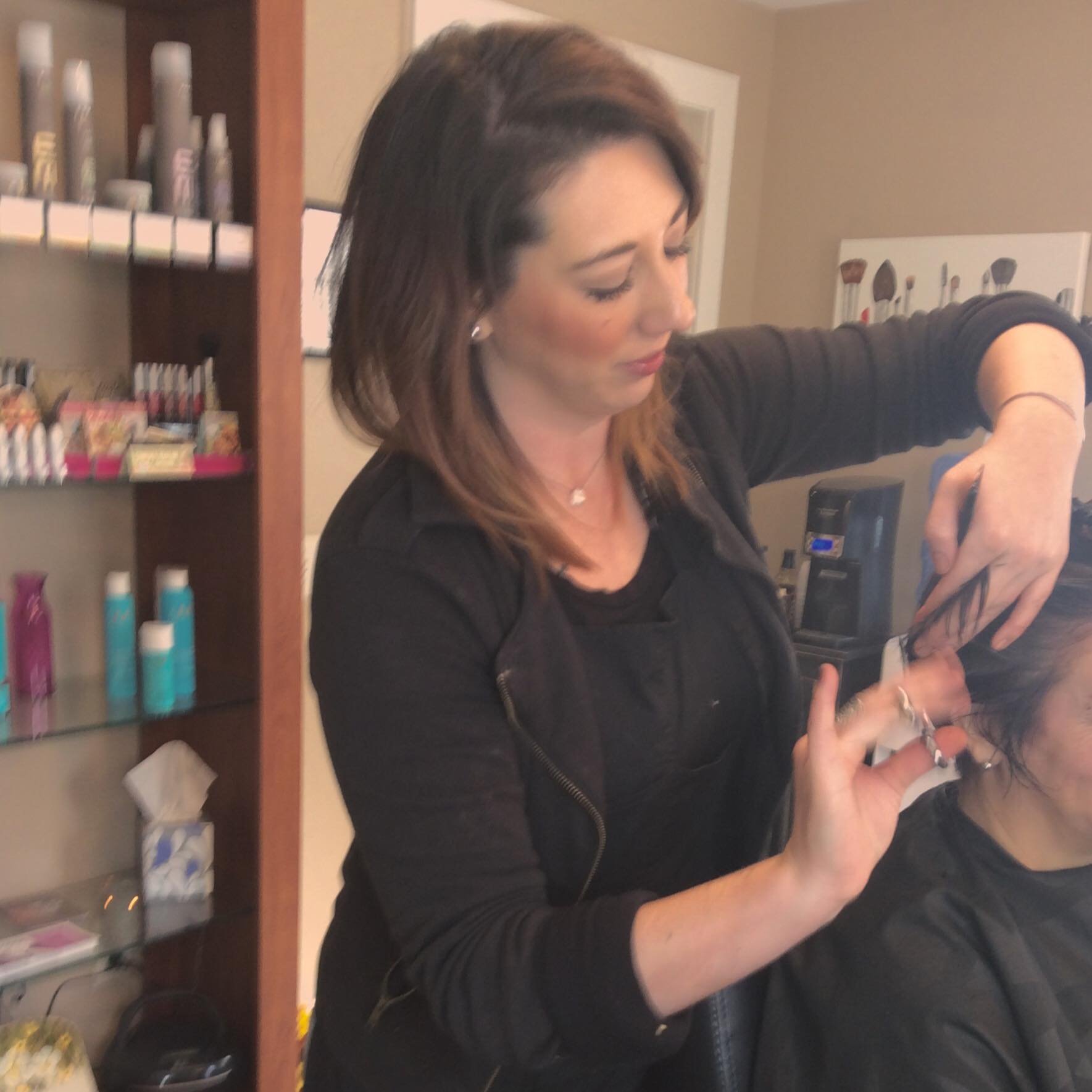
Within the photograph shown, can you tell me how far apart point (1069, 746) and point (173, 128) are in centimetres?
142

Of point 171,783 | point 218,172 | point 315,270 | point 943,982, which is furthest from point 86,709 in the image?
point 943,982

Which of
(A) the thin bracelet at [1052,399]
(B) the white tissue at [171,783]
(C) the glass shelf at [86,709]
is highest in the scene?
(A) the thin bracelet at [1052,399]

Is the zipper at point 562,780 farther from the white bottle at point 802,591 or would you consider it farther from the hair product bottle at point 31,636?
the white bottle at point 802,591

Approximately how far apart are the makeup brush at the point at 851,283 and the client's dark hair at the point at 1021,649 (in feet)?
6.82

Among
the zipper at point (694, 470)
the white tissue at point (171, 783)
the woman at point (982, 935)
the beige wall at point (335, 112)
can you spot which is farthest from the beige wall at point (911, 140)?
the white tissue at point (171, 783)

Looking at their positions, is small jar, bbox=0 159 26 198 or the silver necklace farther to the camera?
small jar, bbox=0 159 26 198

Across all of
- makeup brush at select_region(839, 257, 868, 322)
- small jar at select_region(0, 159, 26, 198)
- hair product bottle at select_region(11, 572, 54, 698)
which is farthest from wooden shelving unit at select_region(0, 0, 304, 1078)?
makeup brush at select_region(839, 257, 868, 322)

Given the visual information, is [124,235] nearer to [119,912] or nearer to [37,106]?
[37,106]

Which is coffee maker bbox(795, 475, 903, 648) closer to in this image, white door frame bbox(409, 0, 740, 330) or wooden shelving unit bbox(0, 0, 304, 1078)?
white door frame bbox(409, 0, 740, 330)

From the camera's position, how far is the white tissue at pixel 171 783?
178cm

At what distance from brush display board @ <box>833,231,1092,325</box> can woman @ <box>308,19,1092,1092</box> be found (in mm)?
1717

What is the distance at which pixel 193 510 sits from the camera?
5.70 ft

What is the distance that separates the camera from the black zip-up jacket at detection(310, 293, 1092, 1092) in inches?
27.2

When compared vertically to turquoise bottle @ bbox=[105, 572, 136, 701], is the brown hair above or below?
above
